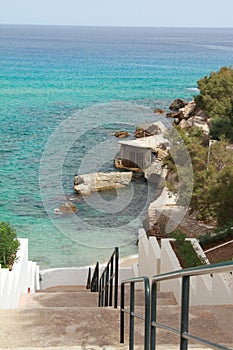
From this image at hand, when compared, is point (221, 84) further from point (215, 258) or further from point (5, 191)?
point (215, 258)

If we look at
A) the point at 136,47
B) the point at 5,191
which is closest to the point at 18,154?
the point at 5,191

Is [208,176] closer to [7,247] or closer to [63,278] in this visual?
[63,278]

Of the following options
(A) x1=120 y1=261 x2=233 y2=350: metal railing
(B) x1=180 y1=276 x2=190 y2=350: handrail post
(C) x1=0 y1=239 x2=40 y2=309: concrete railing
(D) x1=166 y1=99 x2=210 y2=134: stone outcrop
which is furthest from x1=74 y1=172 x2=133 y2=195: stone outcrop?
(B) x1=180 y1=276 x2=190 y2=350: handrail post

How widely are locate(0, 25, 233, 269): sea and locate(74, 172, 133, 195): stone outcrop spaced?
1.31ft

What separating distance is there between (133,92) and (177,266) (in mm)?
63609

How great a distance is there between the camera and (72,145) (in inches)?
1436

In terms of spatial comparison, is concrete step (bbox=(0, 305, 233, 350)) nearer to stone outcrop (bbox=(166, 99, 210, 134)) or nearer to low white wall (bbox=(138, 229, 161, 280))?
low white wall (bbox=(138, 229, 161, 280))

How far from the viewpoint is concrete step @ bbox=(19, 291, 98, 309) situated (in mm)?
7910

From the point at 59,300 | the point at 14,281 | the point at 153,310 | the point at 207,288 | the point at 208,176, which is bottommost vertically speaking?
the point at 59,300

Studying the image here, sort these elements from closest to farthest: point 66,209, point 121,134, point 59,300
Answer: point 59,300
point 66,209
point 121,134

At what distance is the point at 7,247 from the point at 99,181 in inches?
755

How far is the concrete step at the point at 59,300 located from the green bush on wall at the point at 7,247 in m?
0.55

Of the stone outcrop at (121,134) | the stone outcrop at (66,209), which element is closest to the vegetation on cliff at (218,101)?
the stone outcrop at (121,134)

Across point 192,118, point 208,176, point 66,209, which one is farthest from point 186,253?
point 192,118
